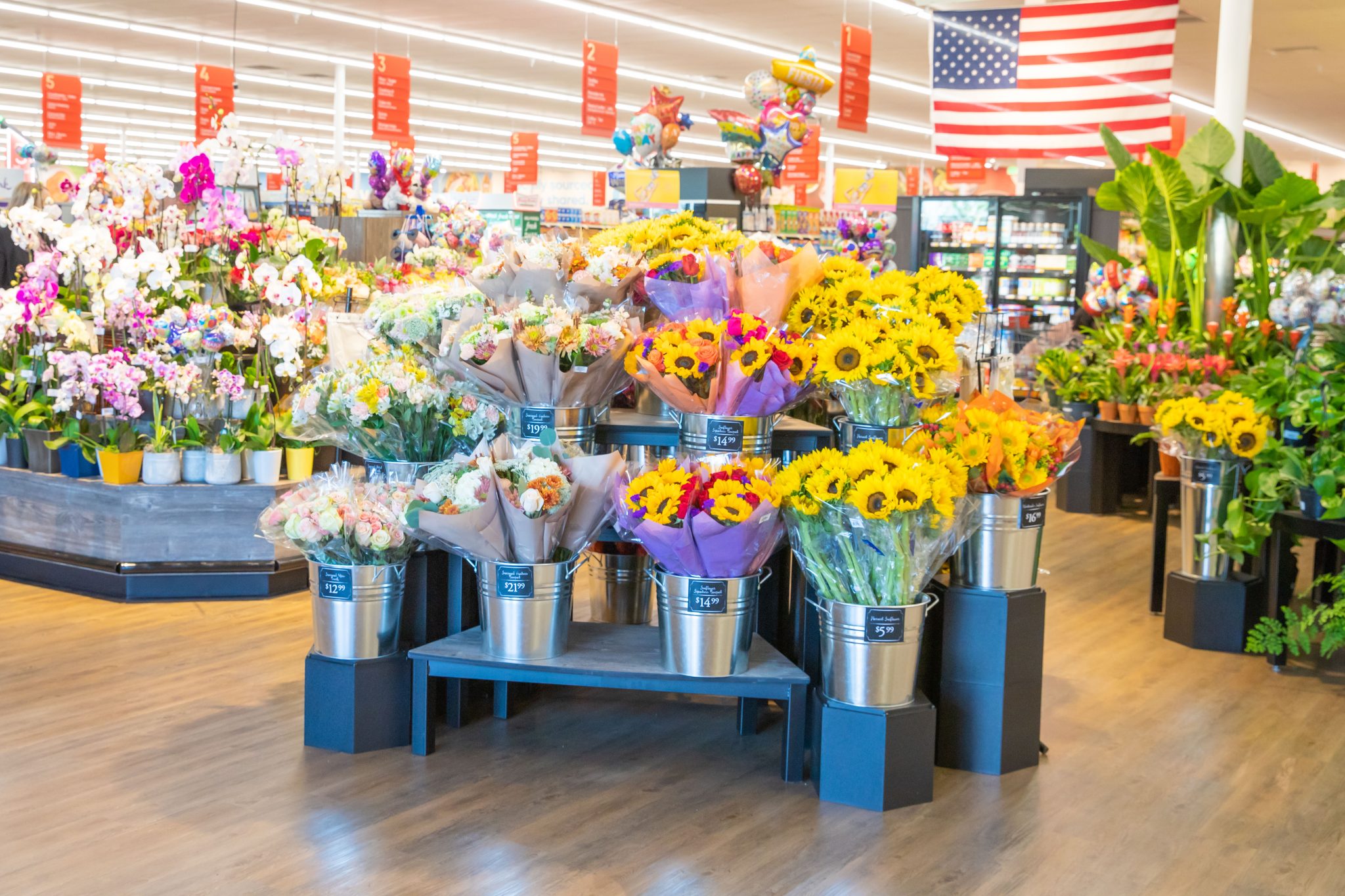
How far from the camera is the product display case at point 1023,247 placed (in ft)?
38.9

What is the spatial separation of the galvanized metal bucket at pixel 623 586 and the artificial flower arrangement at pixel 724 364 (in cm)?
97

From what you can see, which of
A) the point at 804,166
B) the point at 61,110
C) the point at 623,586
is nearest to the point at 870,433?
the point at 623,586

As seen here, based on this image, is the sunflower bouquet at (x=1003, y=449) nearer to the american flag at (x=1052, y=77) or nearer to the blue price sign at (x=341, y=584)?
the blue price sign at (x=341, y=584)

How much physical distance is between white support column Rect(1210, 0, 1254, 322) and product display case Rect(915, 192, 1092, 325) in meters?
4.44

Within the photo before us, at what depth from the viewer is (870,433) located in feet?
12.0

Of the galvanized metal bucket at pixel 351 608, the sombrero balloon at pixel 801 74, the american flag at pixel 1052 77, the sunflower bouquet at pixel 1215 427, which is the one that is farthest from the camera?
the american flag at pixel 1052 77

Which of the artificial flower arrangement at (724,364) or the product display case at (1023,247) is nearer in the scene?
the artificial flower arrangement at (724,364)

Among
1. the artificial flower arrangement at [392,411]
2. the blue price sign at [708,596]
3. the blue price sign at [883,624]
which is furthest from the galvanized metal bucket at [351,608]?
the blue price sign at [883,624]

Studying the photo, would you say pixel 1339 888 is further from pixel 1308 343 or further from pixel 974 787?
pixel 1308 343

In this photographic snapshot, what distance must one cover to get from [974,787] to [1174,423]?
2.13 meters

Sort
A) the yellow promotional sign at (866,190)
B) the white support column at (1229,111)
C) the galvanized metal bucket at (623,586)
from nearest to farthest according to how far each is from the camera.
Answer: the galvanized metal bucket at (623,586), the white support column at (1229,111), the yellow promotional sign at (866,190)

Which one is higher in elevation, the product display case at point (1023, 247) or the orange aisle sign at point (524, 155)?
the orange aisle sign at point (524, 155)

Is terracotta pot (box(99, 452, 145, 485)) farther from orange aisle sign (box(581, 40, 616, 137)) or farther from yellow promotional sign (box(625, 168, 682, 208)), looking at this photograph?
orange aisle sign (box(581, 40, 616, 137))

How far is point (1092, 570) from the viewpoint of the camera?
244 inches
